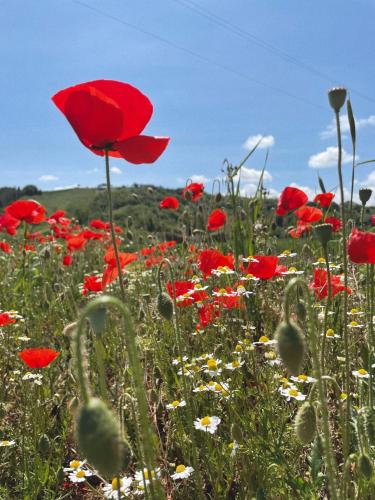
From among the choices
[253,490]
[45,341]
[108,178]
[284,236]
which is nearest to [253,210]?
[284,236]

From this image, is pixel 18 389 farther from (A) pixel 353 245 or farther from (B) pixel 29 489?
(A) pixel 353 245

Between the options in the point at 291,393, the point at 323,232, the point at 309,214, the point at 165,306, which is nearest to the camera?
the point at 165,306

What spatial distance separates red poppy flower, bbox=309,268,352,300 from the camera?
2.84m

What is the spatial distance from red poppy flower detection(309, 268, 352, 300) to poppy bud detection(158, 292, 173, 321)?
1257mm

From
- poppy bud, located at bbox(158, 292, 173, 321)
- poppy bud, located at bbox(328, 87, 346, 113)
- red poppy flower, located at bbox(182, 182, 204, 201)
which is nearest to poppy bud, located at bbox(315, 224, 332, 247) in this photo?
poppy bud, located at bbox(328, 87, 346, 113)

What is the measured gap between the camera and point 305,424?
1.38 metres

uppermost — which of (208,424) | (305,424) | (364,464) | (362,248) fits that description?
(362,248)

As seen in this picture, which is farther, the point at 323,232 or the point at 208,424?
the point at 208,424

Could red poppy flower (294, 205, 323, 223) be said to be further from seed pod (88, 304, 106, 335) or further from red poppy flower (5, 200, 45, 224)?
seed pod (88, 304, 106, 335)

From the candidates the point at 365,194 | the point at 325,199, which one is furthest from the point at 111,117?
the point at 325,199

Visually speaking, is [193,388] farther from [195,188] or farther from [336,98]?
[195,188]

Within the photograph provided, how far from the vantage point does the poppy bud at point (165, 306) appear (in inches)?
69.4

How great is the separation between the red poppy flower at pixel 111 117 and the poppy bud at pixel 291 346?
2.36 feet

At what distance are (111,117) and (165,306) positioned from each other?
66 centimetres
